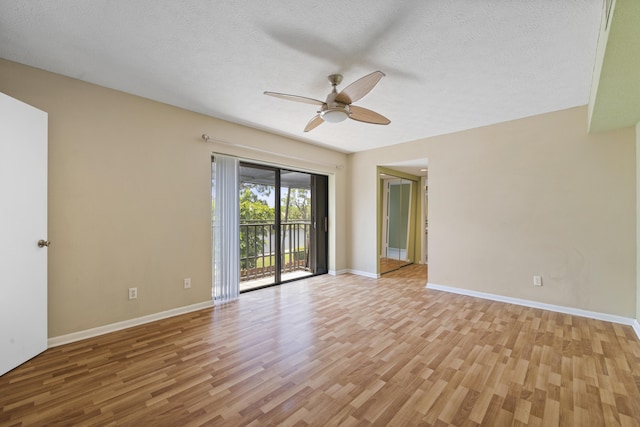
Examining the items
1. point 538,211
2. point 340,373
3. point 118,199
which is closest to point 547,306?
point 538,211

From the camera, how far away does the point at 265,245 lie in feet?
15.0

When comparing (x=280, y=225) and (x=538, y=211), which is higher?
(x=538, y=211)

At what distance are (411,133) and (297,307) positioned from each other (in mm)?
3066

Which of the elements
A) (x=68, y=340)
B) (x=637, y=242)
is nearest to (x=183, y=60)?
(x=68, y=340)

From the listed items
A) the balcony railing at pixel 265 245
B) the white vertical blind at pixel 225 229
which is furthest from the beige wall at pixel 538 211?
the white vertical blind at pixel 225 229

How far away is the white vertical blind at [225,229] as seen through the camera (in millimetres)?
3592

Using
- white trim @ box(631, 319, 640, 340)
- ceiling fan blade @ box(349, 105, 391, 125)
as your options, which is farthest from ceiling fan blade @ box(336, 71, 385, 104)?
white trim @ box(631, 319, 640, 340)

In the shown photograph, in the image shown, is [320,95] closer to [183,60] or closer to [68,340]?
[183,60]

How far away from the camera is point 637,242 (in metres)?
2.86

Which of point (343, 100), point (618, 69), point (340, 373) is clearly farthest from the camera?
point (343, 100)

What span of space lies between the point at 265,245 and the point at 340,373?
112 inches

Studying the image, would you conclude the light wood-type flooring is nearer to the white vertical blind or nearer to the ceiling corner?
the white vertical blind

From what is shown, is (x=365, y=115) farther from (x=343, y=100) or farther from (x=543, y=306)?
(x=543, y=306)

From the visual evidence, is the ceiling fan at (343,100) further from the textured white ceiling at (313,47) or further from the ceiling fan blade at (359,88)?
the textured white ceiling at (313,47)
